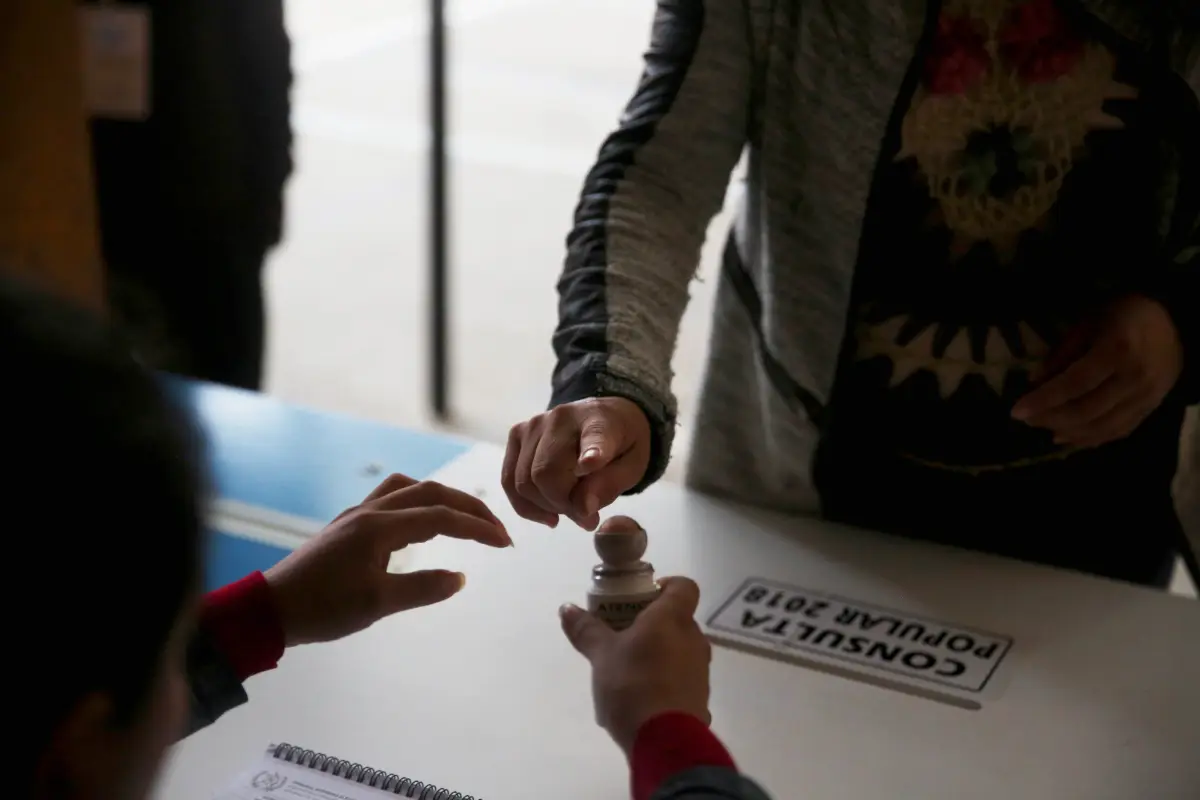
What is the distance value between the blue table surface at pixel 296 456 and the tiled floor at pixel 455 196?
3.44ft

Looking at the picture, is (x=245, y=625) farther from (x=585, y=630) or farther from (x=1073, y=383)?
(x=1073, y=383)

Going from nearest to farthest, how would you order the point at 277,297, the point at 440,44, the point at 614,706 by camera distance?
the point at 614,706
the point at 440,44
the point at 277,297

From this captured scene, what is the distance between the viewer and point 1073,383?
0.98 meters

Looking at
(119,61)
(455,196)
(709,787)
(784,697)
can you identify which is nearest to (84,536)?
(709,787)

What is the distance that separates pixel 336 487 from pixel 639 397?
0.46 meters

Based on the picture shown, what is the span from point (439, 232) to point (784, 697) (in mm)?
2200

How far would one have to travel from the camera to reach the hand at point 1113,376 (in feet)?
3.21

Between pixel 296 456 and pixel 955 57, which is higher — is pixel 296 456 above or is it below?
below

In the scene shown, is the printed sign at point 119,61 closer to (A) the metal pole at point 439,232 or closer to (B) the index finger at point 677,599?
(A) the metal pole at point 439,232

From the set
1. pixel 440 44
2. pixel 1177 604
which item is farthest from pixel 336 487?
pixel 440 44

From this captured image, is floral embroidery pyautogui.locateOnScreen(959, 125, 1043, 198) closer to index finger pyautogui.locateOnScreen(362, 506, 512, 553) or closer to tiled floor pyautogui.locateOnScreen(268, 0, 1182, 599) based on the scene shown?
index finger pyautogui.locateOnScreen(362, 506, 512, 553)

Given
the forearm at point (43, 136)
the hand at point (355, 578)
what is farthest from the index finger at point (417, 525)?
the forearm at point (43, 136)

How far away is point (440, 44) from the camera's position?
2.85 meters

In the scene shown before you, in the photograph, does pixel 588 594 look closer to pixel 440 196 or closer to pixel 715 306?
pixel 715 306
